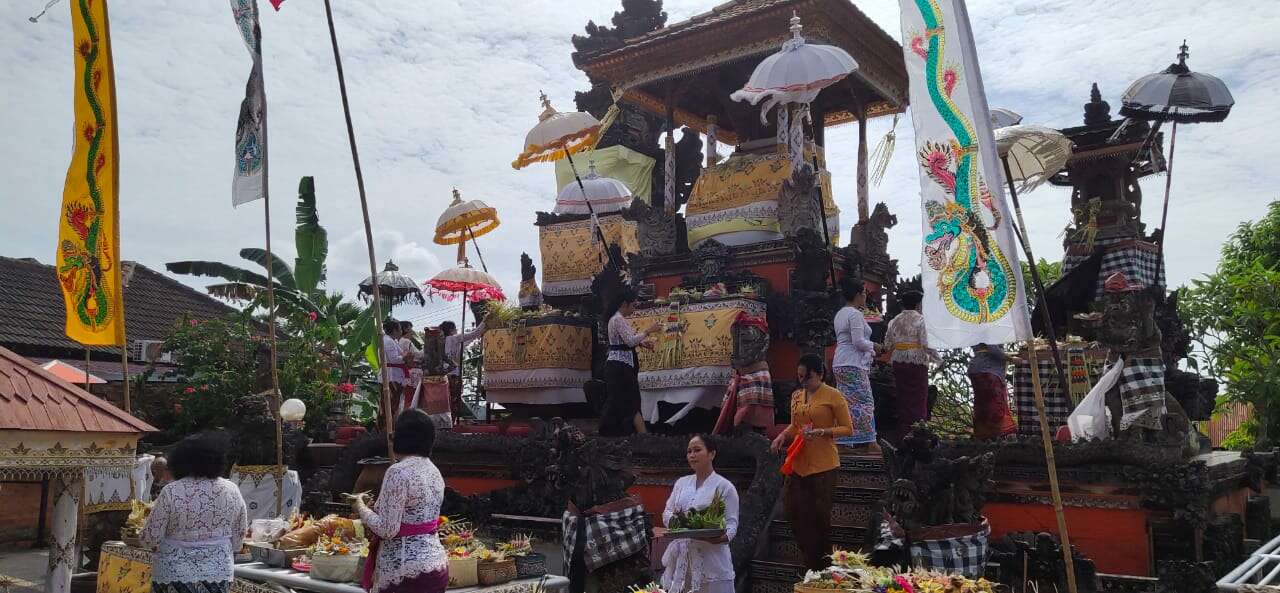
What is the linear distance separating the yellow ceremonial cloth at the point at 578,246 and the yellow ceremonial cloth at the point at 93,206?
29.1ft

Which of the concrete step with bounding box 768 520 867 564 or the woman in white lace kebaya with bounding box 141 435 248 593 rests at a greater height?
the woman in white lace kebaya with bounding box 141 435 248 593

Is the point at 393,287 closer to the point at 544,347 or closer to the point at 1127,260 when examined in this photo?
the point at 544,347

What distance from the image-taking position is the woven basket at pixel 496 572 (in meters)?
6.23

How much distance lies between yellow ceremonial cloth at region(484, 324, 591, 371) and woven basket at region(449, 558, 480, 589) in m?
7.41

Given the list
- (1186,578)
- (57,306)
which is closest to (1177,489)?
(1186,578)

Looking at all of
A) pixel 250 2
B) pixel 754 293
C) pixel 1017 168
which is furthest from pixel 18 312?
pixel 1017 168

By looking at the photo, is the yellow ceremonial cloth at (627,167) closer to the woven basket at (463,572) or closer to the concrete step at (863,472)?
the concrete step at (863,472)

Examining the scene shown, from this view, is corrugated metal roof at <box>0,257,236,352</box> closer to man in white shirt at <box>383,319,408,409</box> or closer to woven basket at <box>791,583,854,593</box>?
man in white shirt at <box>383,319,408,409</box>

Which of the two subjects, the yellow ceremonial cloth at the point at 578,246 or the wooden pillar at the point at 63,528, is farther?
the yellow ceremonial cloth at the point at 578,246

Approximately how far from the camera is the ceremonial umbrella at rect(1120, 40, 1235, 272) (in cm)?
1011

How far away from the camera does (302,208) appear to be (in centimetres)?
1853

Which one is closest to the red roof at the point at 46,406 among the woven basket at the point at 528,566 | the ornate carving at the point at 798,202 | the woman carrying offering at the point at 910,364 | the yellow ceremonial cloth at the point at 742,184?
the woven basket at the point at 528,566


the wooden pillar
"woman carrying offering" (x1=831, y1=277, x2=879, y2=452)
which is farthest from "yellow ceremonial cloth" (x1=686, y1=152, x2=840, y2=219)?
the wooden pillar

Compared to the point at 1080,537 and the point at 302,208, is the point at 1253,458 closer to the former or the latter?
the point at 1080,537
